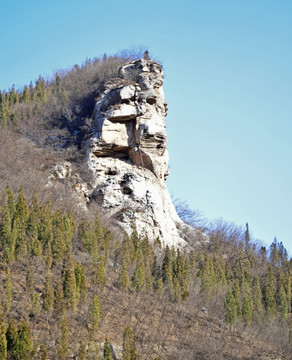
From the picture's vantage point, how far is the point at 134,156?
2592cm

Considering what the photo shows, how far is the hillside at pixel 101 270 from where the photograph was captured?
13086mm

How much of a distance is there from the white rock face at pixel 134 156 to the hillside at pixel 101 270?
4.4 inches

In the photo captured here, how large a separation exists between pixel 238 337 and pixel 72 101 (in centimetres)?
1956

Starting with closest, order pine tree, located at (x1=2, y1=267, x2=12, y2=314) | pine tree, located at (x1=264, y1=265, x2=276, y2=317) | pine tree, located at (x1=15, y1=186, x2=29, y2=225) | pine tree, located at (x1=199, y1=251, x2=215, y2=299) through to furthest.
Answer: pine tree, located at (x1=2, y1=267, x2=12, y2=314)
pine tree, located at (x1=15, y1=186, x2=29, y2=225)
pine tree, located at (x1=199, y1=251, x2=215, y2=299)
pine tree, located at (x1=264, y1=265, x2=276, y2=317)

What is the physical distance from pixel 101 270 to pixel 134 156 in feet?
34.4

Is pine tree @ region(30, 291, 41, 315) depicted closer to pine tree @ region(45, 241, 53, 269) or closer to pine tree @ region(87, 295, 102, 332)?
pine tree @ region(87, 295, 102, 332)

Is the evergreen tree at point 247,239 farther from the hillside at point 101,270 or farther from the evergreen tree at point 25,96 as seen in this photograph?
the evergreen tree at point 25,96

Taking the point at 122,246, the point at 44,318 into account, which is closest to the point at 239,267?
the point at 122,246

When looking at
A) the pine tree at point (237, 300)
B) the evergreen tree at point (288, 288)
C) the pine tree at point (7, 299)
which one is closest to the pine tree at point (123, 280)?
the pine tree at point (237, 300)

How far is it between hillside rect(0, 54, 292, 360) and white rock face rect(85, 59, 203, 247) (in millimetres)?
112

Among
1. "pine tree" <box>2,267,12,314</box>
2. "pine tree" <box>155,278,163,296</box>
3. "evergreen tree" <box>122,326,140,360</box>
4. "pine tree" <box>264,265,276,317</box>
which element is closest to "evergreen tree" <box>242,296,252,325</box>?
"pine tree" <box>264,265,276,317</box>

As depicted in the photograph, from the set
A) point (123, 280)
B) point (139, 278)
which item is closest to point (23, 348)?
point (123, 280)

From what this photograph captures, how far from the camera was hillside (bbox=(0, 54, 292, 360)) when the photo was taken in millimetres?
13086

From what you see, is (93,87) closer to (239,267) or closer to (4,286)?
(239,267)
